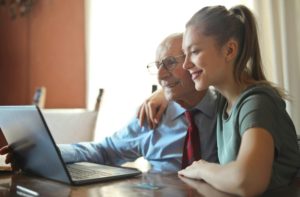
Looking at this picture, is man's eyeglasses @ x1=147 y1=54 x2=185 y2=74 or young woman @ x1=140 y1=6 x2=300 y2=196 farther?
man's eyeglasses @ x1=147 y1=54 x2=185 y2=74

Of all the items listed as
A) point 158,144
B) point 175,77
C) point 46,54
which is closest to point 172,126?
point 158,144

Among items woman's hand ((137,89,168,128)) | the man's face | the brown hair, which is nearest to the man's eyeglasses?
the man's face

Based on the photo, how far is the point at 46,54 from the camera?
3.31m

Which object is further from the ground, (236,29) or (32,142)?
(236,29)

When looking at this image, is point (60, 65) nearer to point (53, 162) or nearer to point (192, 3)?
point (192, 3)

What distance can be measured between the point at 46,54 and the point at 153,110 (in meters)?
2.09

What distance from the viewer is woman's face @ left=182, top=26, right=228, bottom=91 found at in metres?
1.13

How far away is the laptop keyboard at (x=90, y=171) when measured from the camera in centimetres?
110

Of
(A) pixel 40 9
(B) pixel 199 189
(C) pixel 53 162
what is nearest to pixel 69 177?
(C) pixel 53 162

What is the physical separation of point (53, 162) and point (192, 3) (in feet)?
4.47

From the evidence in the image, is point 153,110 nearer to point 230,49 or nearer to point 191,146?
point 191,146

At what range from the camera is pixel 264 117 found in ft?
3.14

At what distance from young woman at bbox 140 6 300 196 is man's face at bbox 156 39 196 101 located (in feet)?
0.63

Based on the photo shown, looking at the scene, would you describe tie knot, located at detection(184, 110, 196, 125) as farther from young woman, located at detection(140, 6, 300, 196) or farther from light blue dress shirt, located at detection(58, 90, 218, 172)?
young woman, located at detection(140, 6, 300, 196)
